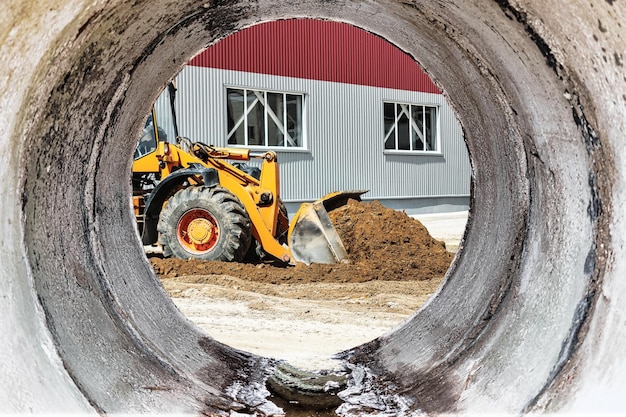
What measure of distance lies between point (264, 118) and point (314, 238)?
679 cm

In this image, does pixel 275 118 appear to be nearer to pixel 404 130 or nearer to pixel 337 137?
pixel 337 137

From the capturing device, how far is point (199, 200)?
26.2 feet

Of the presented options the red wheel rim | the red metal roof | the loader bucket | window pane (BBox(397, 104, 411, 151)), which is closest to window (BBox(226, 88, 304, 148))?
the red metal roof

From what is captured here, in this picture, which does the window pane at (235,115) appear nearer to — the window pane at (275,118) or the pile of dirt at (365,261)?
the window pane at (275,118)

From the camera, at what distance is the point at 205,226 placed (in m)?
8.16

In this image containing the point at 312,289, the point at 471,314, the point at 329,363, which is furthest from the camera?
the point at 312,289

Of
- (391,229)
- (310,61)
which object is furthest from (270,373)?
(310,61)

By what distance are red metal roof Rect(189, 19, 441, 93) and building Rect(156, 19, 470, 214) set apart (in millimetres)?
25

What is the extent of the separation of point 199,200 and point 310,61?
7.77 m

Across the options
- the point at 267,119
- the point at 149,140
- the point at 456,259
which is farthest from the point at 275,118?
the point at 456,259

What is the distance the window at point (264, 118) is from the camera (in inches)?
539

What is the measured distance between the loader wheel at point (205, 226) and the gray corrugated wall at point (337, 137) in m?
4.86

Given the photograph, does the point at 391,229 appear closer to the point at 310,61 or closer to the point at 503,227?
the point at 503,227

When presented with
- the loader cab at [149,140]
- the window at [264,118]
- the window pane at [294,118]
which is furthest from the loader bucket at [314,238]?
the window pane at [294,118]
